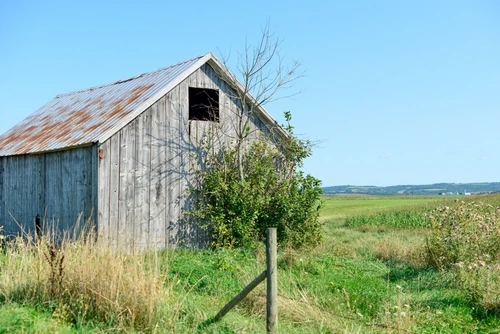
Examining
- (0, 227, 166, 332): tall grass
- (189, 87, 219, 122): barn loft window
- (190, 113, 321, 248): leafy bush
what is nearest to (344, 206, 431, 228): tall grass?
(190, 113, 321, 248): leafy bush

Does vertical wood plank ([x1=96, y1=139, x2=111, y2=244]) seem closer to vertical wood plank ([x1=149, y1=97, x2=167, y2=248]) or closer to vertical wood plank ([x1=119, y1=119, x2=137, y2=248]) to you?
vertical wood plank ([x1=119, y1=119, x2=137, y2=248])

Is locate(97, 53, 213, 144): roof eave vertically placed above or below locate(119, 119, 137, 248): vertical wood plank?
above

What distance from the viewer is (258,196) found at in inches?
595

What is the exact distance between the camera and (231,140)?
15945 millimetres

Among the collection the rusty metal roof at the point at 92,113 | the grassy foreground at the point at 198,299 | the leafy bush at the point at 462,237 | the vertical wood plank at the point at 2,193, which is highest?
the rusty metal roof at the point at 92,113

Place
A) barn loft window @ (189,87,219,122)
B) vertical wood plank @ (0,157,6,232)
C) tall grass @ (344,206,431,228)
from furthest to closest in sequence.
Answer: tall grass @ (344,206,431,228), vertical wood plank @ (0,157,6,232), barn loft window @ (189,87,219,122)

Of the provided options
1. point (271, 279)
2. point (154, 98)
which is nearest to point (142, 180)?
point (154, 98)

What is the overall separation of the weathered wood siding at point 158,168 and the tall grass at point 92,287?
4576 millimetres

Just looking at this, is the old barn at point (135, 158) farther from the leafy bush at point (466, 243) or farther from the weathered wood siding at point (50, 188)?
the leafy bush at point (466, 243)

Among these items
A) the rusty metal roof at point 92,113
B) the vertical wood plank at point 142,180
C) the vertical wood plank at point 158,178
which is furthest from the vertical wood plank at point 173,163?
the vertical wood plank at point 142,180

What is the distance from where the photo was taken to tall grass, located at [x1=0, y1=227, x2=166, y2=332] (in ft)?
25.2

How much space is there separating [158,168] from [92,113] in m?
3.31

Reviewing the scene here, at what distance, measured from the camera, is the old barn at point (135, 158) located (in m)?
13.9

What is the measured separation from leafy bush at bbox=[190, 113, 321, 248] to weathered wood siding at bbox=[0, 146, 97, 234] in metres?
2.65
